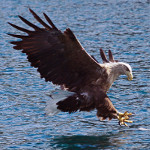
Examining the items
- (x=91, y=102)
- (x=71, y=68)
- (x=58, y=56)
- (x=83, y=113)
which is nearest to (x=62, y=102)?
(x=91, y=102)

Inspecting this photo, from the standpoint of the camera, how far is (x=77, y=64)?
8.63 m

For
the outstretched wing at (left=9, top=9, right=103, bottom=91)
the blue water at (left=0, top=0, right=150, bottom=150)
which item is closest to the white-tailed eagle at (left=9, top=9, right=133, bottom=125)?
the outstretched wing at (left=9, top=9, right=103, bottom=91)

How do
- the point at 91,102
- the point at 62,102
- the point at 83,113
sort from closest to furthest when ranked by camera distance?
the point at 62,102, the point at 91,102, the point at 83,113

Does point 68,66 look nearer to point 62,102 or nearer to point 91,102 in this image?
point 62,102

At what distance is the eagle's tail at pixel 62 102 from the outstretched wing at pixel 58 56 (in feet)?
0.61

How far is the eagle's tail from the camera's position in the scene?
345 inches

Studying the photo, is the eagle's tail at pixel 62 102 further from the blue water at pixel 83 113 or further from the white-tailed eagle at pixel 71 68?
the blue water at pixel 83 113

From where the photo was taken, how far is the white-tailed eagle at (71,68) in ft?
27.4

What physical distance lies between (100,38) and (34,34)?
31.7 ft

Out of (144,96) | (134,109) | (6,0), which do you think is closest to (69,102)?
(134,109)

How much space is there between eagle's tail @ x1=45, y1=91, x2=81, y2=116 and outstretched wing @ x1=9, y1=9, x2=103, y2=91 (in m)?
0.19

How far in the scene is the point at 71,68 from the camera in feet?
28.6

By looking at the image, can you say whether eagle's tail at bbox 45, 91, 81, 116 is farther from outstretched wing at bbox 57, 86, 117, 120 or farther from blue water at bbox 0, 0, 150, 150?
blue water at bbox 0, 0, 150, 150

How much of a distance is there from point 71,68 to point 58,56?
0.38m
